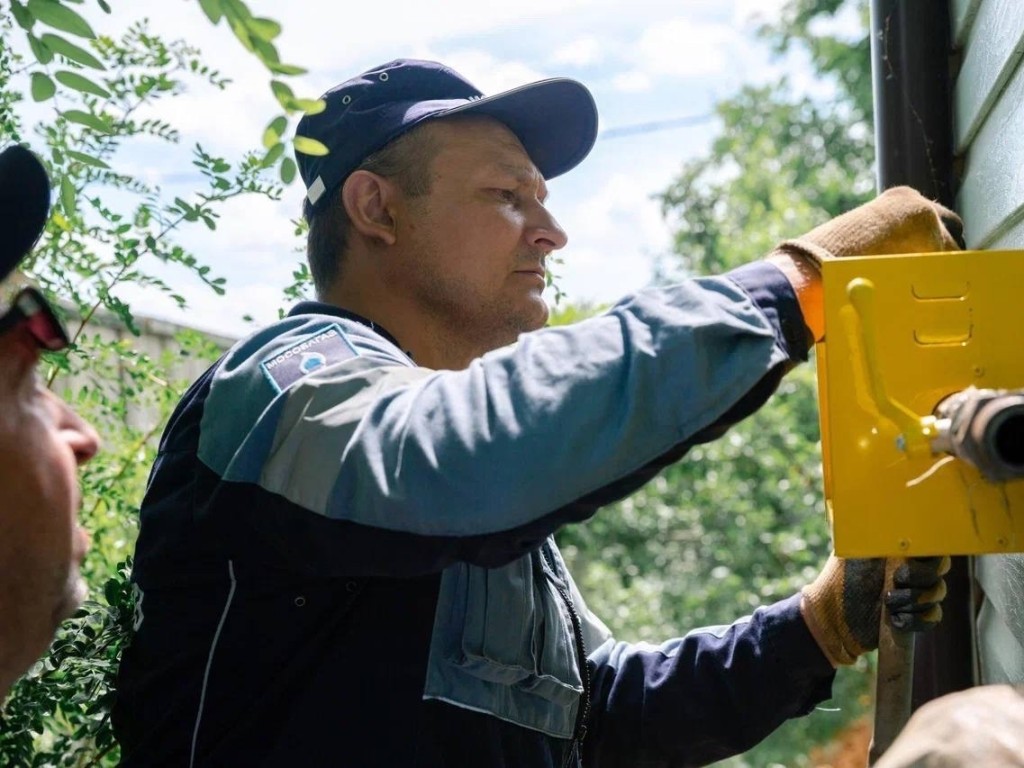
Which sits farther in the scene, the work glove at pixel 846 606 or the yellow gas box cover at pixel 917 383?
the work glove at pixel 846 606

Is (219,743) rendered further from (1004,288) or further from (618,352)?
(1004,288)

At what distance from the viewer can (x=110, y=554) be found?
3.01 metres

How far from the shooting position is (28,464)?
122 cm

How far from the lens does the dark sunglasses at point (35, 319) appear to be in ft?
3.94

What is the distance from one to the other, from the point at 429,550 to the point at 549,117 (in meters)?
1.28

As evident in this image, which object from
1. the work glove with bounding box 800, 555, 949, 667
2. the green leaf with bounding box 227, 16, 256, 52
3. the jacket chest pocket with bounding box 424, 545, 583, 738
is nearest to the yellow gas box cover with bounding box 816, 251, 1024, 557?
the work glove with bounding box 800, 555, 949, 667

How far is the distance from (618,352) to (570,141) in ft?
4.21

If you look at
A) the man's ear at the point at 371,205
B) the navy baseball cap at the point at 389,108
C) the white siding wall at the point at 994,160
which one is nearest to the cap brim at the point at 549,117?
the navy baseball cap at the point at 389,108

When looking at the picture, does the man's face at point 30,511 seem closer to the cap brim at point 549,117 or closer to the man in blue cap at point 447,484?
the man in blue cap at point 447,484

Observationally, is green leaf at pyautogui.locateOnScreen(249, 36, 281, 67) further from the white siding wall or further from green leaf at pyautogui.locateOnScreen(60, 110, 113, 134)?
the white siding wall

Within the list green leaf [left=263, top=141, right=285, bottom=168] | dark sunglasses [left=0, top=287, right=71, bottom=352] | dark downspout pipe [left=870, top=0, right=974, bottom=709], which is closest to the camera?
dark sunglasses [left=0, top=287, right=71, bottom=352]

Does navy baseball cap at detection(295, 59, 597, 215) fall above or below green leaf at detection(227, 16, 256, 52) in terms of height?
below

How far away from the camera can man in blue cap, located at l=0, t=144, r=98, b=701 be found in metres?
1.22

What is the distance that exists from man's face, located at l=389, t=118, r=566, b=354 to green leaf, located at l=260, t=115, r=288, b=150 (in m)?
0.86
